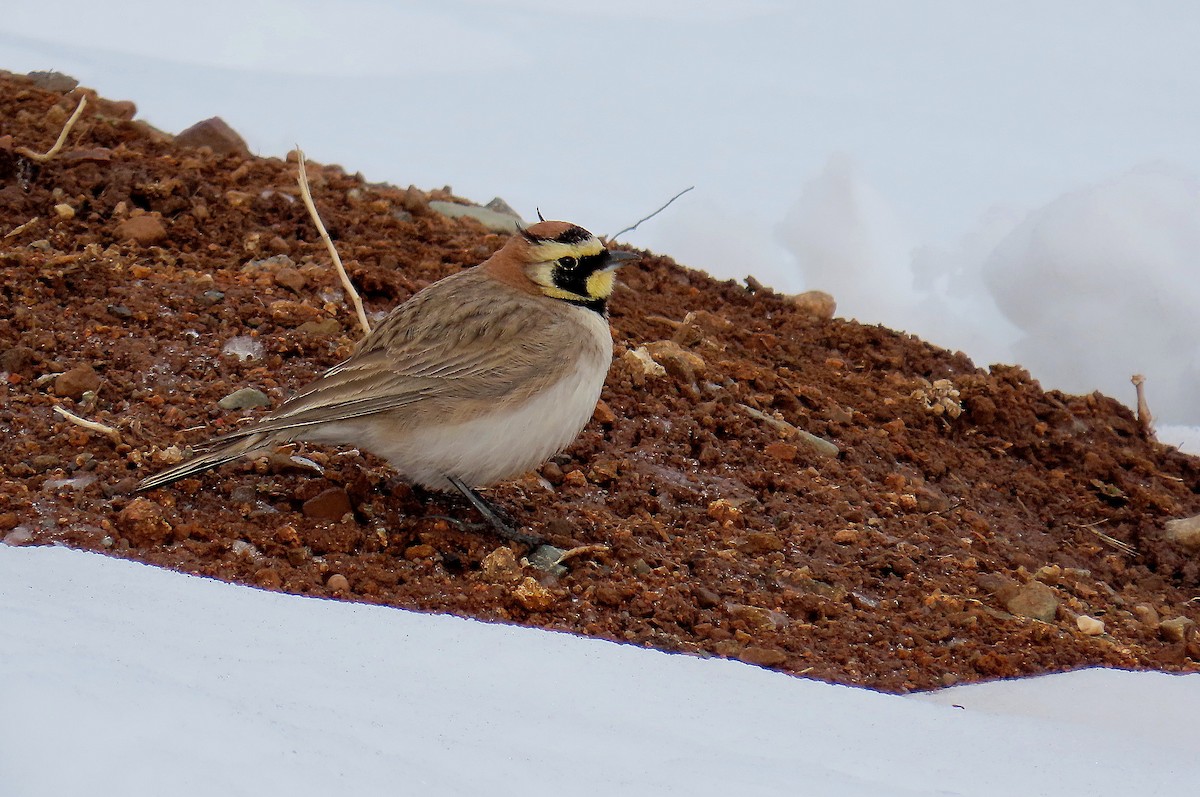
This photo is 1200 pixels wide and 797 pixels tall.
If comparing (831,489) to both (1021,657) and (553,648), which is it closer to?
(1021,657)

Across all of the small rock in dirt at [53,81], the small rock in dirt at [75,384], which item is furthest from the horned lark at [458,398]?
the small rock in dirt at [53,81]

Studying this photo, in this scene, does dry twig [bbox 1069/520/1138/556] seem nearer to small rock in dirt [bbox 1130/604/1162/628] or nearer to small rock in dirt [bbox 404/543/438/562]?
small rock in dirt [bbox 1130/604/1162/628]

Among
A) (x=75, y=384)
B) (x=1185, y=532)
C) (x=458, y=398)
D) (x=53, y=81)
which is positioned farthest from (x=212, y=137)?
(x=1185, y=532)

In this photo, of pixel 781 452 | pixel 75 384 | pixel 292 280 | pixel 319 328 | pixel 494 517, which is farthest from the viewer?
pixel 292 280

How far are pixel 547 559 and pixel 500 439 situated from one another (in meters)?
0.50

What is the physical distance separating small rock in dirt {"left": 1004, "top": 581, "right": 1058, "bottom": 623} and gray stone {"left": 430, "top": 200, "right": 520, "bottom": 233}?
461 centimetres

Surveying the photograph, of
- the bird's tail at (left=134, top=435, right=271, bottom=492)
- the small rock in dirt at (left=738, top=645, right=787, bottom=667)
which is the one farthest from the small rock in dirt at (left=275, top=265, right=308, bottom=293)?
the small rock in dirt at (left=738, top=645, right=787, bottom=667)

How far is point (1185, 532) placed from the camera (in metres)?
6.96

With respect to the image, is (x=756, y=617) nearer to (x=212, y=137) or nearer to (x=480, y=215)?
(x=480, y=215)

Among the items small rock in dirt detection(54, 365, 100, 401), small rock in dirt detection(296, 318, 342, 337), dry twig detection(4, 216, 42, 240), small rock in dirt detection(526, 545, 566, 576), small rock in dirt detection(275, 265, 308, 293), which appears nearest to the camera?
small rock in dirt detection(526, 545, 566, 576)

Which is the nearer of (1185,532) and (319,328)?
(319,328)

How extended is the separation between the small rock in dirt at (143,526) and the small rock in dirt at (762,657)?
217 centimetres

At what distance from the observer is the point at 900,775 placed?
3443 millimetres

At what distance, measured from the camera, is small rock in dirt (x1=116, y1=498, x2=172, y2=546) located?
16.5ft
